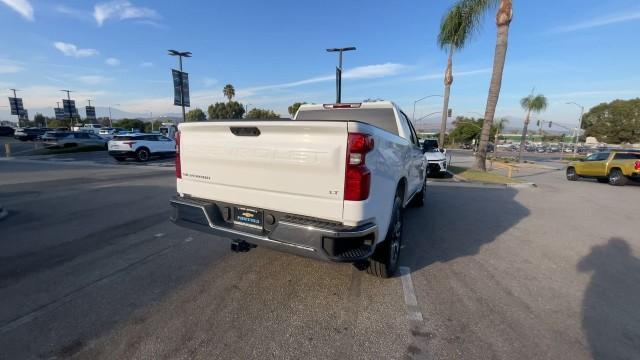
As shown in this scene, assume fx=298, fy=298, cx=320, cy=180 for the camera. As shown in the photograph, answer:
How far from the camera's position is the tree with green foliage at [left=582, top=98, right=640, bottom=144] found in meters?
67.2

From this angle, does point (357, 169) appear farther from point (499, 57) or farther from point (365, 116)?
point (499, 57)

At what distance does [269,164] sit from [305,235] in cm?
78

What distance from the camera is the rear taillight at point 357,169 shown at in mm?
2527

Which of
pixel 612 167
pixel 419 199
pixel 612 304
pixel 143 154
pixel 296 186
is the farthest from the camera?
pixel 143 154

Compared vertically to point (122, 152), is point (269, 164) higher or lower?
higher

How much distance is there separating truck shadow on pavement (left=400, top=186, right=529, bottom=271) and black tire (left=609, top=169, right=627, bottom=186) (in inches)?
306

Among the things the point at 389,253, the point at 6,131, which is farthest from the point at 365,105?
the point at 6,131

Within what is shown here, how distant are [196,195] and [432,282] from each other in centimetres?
300

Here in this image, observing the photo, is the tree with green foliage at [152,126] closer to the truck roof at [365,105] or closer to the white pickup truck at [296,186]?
the truck roof at [365,105]

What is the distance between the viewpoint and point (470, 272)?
394 cm

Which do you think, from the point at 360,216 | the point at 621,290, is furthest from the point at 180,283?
the point at 621,290

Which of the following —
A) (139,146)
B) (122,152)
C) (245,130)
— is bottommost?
(122,152)

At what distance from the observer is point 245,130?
118 inches

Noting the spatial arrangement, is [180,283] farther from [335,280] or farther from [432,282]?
[432,282]
